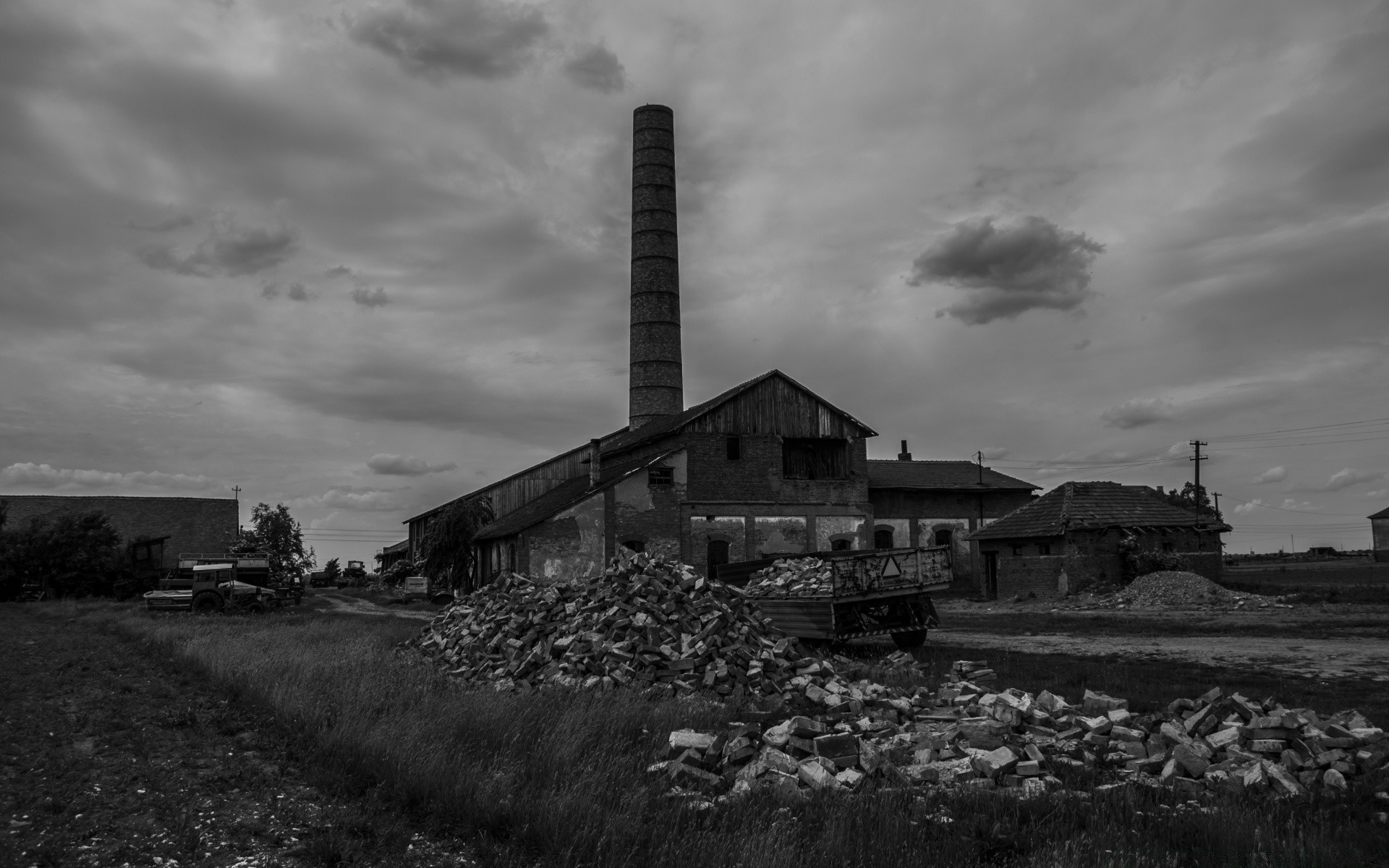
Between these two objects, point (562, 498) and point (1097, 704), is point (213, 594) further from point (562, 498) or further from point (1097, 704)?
point (1097, 704)

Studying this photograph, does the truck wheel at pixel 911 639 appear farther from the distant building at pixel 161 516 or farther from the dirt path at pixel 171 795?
the distant building at pixel 161 516

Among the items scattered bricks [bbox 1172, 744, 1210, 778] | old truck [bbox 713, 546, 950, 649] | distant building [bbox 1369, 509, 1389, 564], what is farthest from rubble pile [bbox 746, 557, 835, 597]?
distant building [bbox 1369, 509, 1389, 564]

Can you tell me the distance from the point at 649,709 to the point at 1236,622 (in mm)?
16258

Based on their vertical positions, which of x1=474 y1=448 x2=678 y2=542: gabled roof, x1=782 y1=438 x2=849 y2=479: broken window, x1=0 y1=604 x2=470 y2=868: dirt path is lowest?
x1=0 y1=604 x2=470 y2=868: dirt path

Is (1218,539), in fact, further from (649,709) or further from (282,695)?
(282,695)

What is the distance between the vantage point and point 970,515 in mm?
38344

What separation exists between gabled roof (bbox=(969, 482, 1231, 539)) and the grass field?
66.0ft

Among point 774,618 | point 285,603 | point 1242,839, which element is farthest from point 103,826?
point 285,603

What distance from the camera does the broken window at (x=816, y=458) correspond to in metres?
33.2

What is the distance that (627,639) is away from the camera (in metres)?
11.8

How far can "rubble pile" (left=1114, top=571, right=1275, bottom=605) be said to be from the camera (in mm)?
25172

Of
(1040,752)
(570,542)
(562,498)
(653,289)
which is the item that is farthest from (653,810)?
(653,289)

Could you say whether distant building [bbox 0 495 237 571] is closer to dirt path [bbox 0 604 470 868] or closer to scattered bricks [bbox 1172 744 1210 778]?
dirt path [bbox 0 604 470 868]

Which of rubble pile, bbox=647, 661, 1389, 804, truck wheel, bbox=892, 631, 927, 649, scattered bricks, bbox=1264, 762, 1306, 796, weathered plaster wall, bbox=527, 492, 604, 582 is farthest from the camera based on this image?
weathered plaster wall, bbox=527, 492, 604, 582
